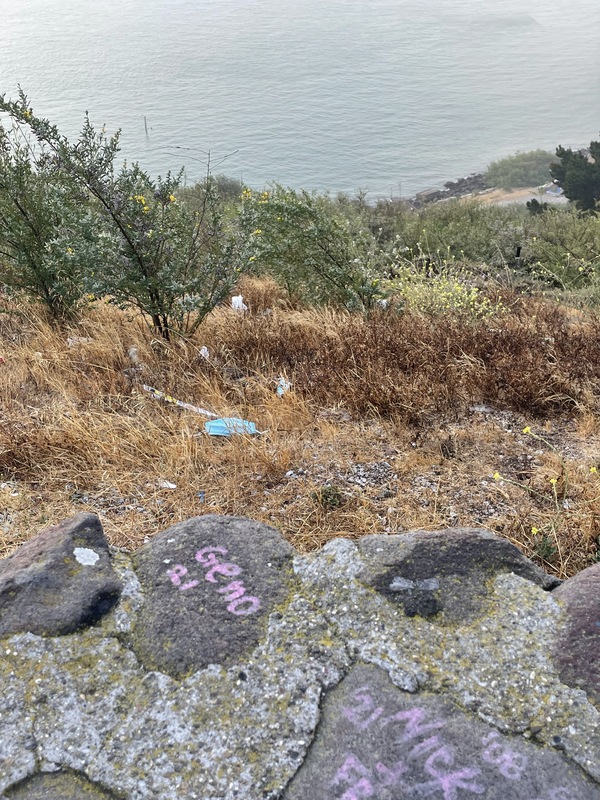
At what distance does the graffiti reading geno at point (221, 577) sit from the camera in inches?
69.7

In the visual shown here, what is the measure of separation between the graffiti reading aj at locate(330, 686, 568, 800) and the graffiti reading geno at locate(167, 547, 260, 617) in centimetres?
45

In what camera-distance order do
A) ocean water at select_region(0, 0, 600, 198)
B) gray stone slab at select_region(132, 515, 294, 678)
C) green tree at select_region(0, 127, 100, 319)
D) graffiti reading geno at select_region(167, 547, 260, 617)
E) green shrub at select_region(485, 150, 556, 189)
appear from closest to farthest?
gray stone slab at select_region(132, 515, 294, 678), graffiti reading geno at select_region(167, 547, 260, 617), green tree at select_region(0, 127, 100, 319), ocean water at select_region(0, 0, 600, 198), green shrub at select_region(485, 150, 556, 189)

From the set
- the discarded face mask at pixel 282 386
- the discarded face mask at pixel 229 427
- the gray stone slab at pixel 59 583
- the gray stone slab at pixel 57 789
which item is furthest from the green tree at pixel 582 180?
the gray stone slab at pixel 57 789

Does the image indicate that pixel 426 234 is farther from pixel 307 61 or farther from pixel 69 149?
pixel 307 61

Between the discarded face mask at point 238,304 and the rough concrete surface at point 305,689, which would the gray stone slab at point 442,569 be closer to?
the rough concrete surface at point 305,689

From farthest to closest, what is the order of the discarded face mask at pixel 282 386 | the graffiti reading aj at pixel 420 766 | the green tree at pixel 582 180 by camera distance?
the green tree at pixel 582 180 < the discarded face mask at pixel 282 386 < the graffiti reading aj at pixel 420 766

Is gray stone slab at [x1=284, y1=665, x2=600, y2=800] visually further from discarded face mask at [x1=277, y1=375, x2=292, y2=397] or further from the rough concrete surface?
discarded face mask at [x1=277, y1=375, x2=292, y2=397]

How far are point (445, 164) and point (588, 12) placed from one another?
2853 inches

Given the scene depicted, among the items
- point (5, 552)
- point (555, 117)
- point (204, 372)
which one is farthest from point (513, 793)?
point (555, 117)

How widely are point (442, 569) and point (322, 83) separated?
61120 mm

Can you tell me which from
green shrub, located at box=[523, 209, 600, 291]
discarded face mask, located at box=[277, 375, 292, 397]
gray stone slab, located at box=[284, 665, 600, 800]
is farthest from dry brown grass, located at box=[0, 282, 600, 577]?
green shrub, located at box=[523, 209, 600, 291]

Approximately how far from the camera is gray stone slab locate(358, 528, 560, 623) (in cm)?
178

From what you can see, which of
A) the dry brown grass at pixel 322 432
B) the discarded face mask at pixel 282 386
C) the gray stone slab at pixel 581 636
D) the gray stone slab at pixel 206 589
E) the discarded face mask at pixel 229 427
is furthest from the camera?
the discarded face mask at pixel 282 386

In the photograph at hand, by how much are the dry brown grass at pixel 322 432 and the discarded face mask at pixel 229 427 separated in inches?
2.3
